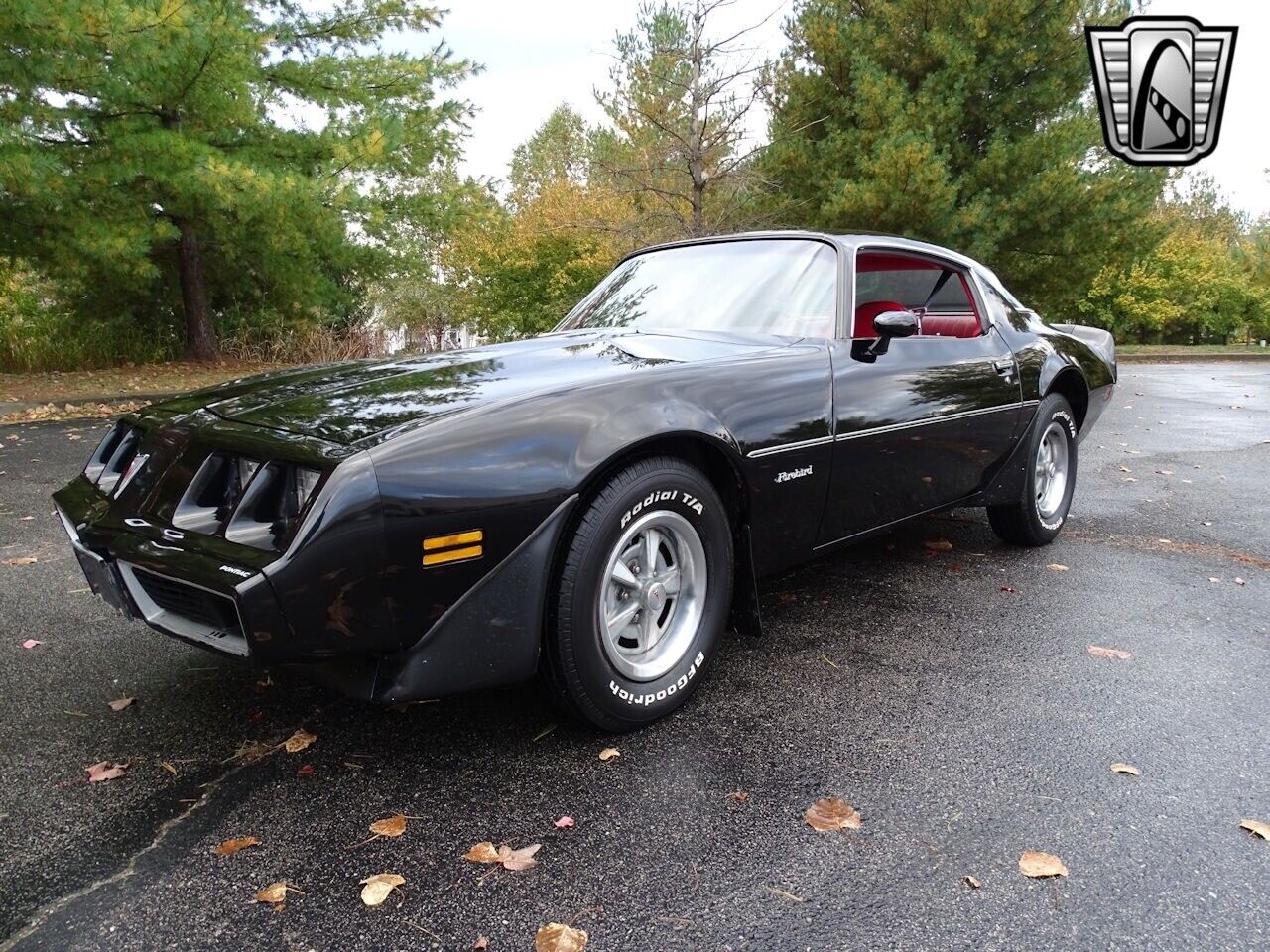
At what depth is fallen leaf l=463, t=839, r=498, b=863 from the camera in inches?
73.4

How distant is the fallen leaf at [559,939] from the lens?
161 cm

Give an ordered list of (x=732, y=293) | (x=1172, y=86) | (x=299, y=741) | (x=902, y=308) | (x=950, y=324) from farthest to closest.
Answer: (x=1172, y=86) → (x=950, y=324) → (x=902, y=308) → (x=732, y=293) → (x=299, y=741)

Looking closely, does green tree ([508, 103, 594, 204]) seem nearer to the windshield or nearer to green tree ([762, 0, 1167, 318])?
green tree ([762, 0, 1167, 318])

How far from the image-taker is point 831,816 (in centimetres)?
203

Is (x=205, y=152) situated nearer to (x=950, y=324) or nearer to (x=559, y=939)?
(x=950, y=324)

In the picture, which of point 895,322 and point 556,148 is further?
point 556,148

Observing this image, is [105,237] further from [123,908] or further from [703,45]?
[123,908]

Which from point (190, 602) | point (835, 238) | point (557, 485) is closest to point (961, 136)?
point (835, 238)

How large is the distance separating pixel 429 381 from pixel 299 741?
3.49 feet

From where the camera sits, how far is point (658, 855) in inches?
74.1

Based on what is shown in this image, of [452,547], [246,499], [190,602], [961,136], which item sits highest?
[961,136]

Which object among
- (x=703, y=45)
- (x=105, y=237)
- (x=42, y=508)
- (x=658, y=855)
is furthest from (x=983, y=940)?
(x=703, y=45)

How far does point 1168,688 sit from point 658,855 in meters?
1.88

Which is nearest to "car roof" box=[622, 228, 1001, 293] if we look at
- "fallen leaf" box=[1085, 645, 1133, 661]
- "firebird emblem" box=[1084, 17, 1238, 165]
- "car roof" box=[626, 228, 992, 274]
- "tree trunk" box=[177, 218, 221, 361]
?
"car roof" box=[626, 228, 992, 274]
